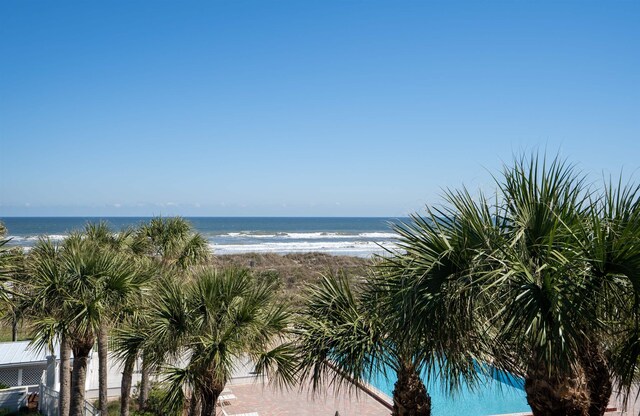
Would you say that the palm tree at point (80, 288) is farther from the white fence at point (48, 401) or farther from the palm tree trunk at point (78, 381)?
the white fence at point (48, 401)

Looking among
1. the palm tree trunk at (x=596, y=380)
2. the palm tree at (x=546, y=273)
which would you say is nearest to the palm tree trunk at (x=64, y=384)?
the palm tree at (x=546, y=273)

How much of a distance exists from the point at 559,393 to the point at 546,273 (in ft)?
→ 5.08

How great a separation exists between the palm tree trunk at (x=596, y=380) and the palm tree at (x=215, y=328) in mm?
5063

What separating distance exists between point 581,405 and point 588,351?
630 millimetres

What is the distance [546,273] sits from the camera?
4.55 metres

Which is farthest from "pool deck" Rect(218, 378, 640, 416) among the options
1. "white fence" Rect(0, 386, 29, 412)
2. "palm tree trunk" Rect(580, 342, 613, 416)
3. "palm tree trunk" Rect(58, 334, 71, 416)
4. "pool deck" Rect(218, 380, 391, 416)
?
"palm tree trunk" Rect(580, 342, 613, 416)

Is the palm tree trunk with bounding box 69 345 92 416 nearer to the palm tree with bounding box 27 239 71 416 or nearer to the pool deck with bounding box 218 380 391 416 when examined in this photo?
the palm tree with bounding box 27 239 71 416

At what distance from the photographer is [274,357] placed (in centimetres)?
898

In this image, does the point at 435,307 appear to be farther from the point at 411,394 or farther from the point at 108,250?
the point at 108,250

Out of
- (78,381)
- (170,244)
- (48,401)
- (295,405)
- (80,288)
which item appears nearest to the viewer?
(80,288)

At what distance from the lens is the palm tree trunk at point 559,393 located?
515 cm

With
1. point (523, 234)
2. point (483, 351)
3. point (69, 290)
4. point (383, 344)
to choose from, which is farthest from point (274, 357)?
point (523, 234)

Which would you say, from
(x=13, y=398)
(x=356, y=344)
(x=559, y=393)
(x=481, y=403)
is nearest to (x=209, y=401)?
(x=356, y=344)

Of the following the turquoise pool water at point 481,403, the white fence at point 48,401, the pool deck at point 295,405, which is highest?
the white fence at point 48,401
